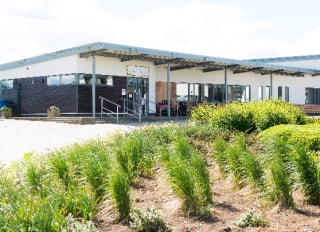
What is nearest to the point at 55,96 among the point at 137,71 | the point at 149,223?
the point at 137,71

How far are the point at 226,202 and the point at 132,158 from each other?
1.87 m

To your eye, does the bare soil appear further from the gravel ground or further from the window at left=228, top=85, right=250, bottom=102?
the window at left=228, top=85, right=250, bottom=102

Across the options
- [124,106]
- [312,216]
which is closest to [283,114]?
[312,216]

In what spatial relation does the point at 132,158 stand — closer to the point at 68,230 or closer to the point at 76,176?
the point at 76,176

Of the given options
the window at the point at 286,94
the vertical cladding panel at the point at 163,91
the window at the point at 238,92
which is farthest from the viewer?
the window at the point at 286,94

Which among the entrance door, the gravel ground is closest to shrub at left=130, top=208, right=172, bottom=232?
the gravel ground

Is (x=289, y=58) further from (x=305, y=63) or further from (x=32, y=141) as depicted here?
(x=32, y=141)

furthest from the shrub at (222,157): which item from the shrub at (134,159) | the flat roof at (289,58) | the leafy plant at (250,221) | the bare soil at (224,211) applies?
the flat roof at (289,58)

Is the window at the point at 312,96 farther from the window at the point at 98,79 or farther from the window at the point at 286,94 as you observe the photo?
the window at the point at 98,79

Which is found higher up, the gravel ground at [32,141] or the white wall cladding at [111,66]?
the white wall cladding at [111,66]

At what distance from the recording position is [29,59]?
86.3 ft

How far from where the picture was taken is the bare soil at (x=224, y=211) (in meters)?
4.59

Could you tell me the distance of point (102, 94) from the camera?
23.7m

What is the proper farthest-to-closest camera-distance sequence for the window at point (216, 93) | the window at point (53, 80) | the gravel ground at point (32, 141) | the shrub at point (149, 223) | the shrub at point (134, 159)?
the window at point (216, 93) < the window at point (53, 80) < the gravel ground at point (32, 141) < the shrub at point (134, 159) < the shrub at point (149, 223)
